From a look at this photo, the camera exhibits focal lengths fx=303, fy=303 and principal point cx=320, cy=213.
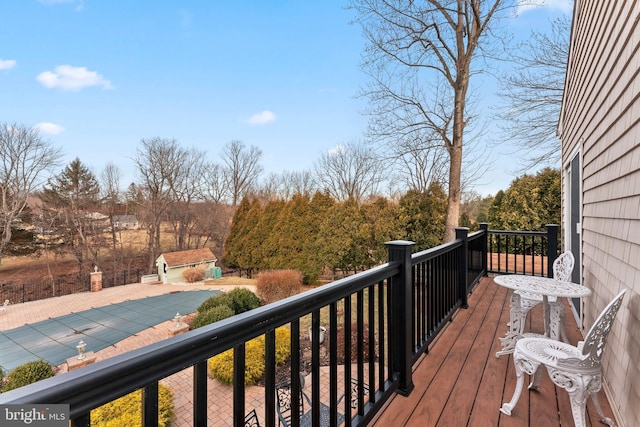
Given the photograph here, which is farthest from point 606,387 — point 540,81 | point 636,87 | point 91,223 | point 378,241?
point 91,223

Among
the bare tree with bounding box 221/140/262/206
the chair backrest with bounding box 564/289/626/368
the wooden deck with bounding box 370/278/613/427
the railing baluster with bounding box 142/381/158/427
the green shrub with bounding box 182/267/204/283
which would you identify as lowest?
the green shrub with bounding box 182/267/204/283

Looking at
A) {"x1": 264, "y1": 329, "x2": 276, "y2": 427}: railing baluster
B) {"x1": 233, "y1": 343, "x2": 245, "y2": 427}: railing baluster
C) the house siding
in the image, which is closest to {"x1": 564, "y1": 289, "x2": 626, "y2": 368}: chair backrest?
the house siding

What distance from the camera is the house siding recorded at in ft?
5.39

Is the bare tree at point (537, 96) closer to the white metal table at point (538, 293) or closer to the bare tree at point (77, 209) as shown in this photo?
the white metal table at point (538, 293)

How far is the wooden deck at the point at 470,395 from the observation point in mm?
1827

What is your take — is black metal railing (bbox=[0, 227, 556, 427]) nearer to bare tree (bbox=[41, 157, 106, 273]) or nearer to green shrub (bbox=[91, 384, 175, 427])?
green shrub (bbox=[91, 384, 175, 427])

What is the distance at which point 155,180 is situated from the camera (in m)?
19.6

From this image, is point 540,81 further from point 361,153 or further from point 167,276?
point 167,276

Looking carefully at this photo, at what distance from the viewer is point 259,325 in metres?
1.01

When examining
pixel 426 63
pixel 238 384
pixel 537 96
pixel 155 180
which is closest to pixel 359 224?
pixel 426 63

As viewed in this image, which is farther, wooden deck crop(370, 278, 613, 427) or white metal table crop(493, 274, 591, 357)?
white metal table crop(493, 274, 591, 357)

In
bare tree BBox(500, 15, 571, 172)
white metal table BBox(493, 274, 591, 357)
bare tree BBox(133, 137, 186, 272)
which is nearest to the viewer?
white metal table BBox(493, 274, 591, 357)

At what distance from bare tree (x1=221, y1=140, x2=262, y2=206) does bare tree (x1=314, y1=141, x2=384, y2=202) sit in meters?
5.80

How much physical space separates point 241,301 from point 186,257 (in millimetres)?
9181
